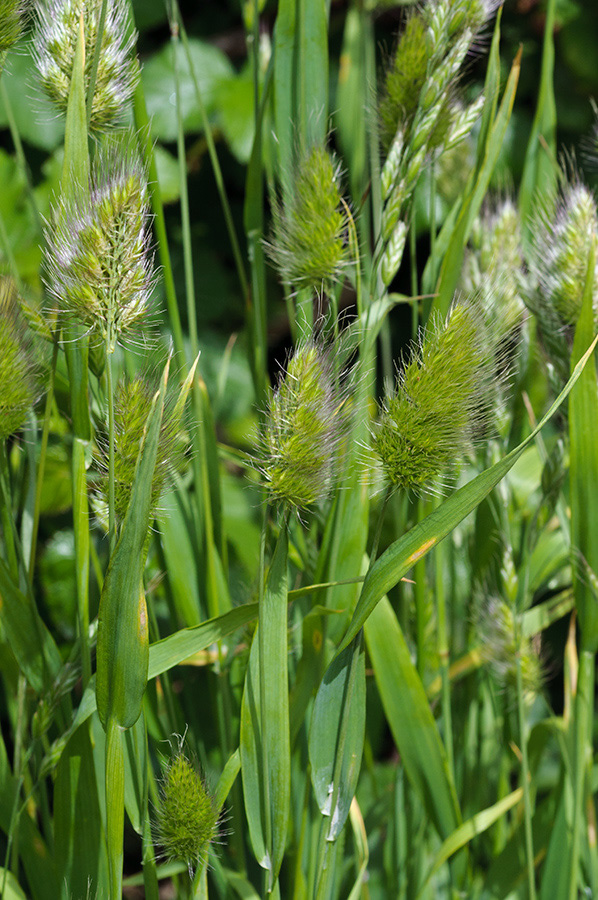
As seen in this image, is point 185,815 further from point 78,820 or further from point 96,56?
point 96,56

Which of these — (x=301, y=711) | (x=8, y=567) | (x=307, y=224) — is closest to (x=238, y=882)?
(x=301, y=711)

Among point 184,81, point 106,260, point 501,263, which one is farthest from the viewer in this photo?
point 184,81

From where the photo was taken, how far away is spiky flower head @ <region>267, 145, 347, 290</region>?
18.1 inches

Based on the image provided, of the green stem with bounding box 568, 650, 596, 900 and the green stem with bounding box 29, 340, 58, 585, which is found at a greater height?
the green stem with bounding box 29, 340, 58, 585

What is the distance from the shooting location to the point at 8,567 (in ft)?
1.55

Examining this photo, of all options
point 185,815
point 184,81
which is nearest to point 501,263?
point 185,815

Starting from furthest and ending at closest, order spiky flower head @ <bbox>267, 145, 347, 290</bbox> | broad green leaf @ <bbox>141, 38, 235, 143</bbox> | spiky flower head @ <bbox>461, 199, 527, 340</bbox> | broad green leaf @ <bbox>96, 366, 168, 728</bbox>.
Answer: broad green leaf @ <bbox>141, 38, 235, 143</bbox> → spiky flower head @ <bbox>461, 199, 527, 340</bbox> → spiky flower head @ <bbox>267, 145, 347, 290</bbox> → broad green leaf @ <bbox>96, 366, 168, 728</bbox>

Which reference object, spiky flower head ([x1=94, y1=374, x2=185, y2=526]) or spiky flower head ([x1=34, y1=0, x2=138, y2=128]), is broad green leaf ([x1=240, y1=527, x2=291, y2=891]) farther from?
spiky flower head ([x1=34, y1=0, x2=138, y2=128])

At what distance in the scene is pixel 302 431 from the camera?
372 millimetres

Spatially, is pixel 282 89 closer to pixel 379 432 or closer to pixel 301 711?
pixel 379 432

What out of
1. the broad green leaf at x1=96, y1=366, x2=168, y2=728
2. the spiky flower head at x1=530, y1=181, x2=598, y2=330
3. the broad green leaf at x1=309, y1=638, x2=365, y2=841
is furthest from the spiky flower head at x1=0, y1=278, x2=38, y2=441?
the spiky flower head at x1=530, y1=181, x2=598, y2=330

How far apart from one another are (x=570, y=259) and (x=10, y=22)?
0.36m

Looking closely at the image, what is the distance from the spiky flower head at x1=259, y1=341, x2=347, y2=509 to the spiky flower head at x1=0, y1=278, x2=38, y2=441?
133 millimetres

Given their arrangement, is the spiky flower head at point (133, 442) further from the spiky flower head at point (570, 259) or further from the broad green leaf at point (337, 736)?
the spiky flower head at point (570, 259)
